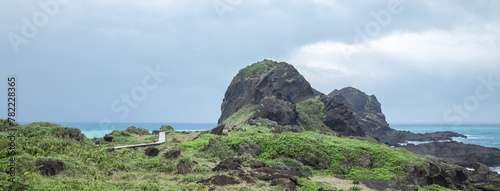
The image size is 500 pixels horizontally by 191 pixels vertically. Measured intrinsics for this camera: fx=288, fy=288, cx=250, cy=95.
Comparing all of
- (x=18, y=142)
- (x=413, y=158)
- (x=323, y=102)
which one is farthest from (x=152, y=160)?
(x=323, y=102)

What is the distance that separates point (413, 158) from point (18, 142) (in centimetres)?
3279

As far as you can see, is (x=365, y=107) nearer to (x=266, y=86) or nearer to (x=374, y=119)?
(x=374, y=119)

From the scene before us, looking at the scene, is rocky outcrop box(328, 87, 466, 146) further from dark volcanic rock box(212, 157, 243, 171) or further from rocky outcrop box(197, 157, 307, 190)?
dark volcanic rock box(212, 157, 243, 171)

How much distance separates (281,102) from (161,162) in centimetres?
4062

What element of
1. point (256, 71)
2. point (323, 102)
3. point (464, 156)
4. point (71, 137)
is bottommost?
point (464, 156)

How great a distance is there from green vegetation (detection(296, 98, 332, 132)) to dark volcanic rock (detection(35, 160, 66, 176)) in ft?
160

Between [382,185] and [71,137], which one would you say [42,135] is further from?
[382,185]

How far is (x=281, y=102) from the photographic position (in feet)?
197

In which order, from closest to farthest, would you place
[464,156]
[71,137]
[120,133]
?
1. [71,137]
2. [120,133]
3. [464,156]

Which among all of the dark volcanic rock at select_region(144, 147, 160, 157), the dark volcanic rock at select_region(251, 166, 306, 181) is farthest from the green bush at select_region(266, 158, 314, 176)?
the dark volcanic rock at select_region(144, 147, 160, 157)

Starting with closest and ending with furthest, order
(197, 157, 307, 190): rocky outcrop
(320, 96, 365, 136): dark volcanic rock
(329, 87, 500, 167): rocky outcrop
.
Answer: (197, 157, 307, 190): rocky outcrop, (329, 87, 500, 167): rocky outcrop, (320, 96, 365, 136): dark volcanic rock

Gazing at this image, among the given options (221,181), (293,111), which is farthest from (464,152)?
(221,181)

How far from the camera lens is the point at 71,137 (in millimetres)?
26172

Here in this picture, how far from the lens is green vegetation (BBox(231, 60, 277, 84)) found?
92.9 m
